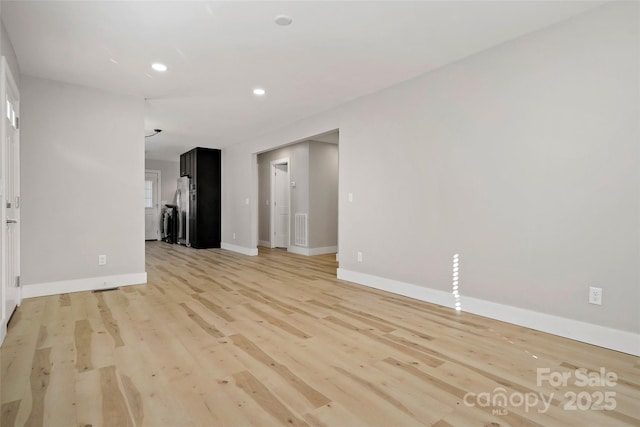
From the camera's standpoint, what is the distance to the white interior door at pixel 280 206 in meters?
7.84

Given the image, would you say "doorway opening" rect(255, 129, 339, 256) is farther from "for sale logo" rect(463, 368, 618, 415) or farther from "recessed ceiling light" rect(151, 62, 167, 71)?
"for sale logo" rect(463, 368, 618, 415)

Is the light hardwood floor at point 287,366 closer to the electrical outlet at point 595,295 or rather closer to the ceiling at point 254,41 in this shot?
the electrical outlet at point 595,295

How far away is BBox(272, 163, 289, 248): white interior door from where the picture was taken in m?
7.84

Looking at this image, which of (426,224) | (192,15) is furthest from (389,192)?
(192,15)

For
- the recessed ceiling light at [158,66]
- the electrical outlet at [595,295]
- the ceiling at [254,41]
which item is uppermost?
the ceiling at [254,41]

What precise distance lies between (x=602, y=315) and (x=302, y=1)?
2.98 meters

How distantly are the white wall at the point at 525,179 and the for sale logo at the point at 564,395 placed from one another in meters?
0.62

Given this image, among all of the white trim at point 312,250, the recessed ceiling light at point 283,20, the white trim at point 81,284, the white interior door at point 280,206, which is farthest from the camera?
the white interior door at point 280,206

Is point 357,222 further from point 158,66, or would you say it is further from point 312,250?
point 158,66

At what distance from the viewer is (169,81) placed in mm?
3664

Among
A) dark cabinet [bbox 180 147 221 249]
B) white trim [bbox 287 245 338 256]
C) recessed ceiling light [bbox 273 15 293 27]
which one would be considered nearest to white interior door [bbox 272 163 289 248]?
white trim [bbox 287 245 338 256]

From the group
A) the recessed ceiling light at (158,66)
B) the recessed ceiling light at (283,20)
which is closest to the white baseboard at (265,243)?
the recessed ceiling light at (158,66)

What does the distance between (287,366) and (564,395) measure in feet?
4.85

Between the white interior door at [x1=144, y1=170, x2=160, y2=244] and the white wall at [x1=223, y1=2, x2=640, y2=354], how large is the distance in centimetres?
765
